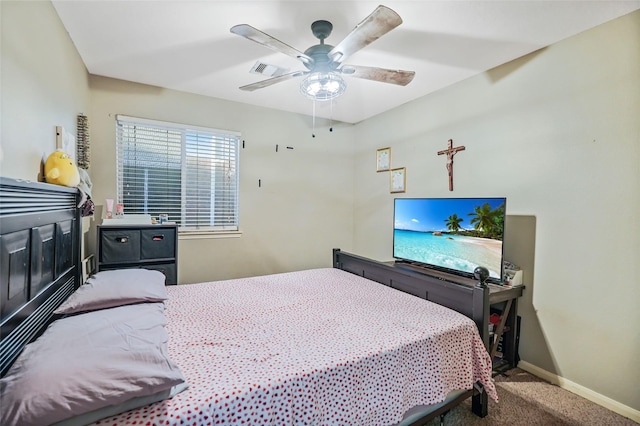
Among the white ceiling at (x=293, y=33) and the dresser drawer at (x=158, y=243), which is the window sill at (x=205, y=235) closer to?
the dresser drawer at (x=158, y=243)

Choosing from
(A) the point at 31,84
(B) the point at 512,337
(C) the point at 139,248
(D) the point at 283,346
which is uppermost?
(A) the point at 31,84

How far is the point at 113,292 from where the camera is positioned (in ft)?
5.41

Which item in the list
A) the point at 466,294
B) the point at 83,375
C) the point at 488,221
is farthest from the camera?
the point at 488,221

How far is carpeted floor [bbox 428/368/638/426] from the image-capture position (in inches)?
72.7

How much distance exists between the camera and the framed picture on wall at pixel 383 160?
3.87 meters

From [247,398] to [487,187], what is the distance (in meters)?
2.66

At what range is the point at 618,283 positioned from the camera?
199cm

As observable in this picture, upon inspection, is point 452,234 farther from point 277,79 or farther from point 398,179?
point 277,79

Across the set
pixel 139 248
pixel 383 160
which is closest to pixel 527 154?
pixel 383 160

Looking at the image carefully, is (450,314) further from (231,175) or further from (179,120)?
(179,120)

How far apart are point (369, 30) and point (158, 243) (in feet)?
8.08

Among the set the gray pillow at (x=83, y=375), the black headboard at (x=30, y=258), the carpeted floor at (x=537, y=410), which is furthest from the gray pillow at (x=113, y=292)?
the carpeted floor at (x=537, y=410)

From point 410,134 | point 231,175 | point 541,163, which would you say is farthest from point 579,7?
point 231,175

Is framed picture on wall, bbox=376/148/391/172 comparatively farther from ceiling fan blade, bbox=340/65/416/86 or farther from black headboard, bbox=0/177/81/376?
black headboard, bbox=0/177/81/376
